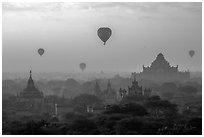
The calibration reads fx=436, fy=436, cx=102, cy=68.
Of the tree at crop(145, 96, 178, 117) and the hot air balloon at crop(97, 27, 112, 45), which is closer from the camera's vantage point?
the tree at crop(145, 96, 178, 117)

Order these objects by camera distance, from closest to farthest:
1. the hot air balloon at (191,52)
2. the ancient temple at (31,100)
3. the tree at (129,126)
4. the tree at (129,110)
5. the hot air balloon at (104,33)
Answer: the tree at (129,126) → the tree at (129,110) → the ancient temple at (31,100) → the hot air balloon at (104,33) → the hot air balloon at (191,52)

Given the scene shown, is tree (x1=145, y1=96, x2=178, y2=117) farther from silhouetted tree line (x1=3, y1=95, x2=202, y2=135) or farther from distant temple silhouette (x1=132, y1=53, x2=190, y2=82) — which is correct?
distant temple silhouette (x1=132, y1=53, x2=190, y2=82)

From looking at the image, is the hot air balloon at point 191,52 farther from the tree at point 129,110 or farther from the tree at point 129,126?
the tree at point 129,126

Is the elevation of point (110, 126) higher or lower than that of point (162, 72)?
lower

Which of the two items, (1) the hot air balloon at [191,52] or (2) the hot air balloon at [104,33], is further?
(1) the hot air balloon at [191,52]

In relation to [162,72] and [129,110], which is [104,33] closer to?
[129,110]

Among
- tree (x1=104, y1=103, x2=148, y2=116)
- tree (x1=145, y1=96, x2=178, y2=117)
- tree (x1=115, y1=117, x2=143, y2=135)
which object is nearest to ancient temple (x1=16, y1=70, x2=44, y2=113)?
tree (x1=104, y1=103, x2=148, y2=116)

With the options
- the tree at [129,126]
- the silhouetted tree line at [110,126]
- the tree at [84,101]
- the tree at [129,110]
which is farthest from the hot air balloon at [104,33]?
the tree at [129,126]

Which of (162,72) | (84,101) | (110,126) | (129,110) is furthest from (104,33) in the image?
(162,72)

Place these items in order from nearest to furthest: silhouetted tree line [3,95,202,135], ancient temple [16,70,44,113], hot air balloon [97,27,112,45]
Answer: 1. silhouetted tree line [3,95,202,135]
2. ancient temple [16,70,44,113]
3. hot air balloon [97,27,112,45]
